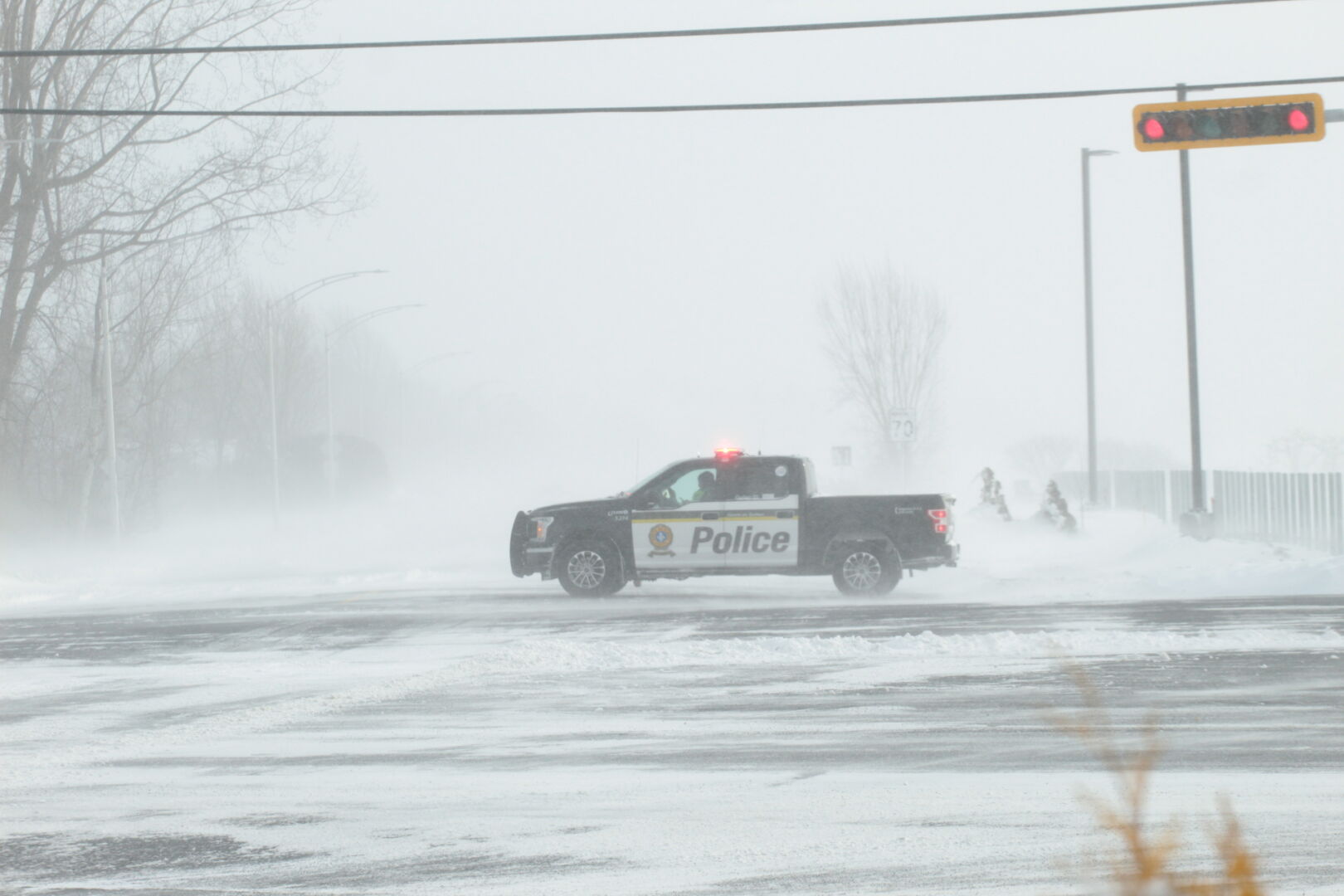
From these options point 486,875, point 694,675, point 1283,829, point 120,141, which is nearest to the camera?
point 486,875

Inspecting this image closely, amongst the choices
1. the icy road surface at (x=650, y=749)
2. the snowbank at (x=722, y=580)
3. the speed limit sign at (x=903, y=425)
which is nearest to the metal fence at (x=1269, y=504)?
the snowbank at (x=722, y=580)

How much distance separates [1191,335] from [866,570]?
9.59 metres

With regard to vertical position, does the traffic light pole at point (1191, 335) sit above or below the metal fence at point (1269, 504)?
above

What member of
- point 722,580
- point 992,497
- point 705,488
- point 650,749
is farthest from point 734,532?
point 992,497

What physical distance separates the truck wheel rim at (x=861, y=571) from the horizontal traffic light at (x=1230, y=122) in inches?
235

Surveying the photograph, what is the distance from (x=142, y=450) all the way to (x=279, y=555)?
88.1 ft

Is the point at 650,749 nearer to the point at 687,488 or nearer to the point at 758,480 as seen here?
the point at 758,480

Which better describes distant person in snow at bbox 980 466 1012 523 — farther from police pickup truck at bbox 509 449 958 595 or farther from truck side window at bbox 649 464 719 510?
truck side window at bbox 649 464 719 510

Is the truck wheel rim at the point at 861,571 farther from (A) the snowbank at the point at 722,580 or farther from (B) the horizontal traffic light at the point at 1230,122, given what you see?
(B) the horizontal traffic light at the point at 1230,122

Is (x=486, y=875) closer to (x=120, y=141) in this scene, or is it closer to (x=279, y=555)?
(x=279, y=555)

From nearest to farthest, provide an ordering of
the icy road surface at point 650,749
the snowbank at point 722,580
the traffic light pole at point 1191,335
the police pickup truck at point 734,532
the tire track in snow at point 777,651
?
the icy road surface at point 650,749 < the tire track in snow at point 777,651 < the police pickup truck at point 734,532 < the snowbank at point 722,580 < the traffic light pole at point 1191,335

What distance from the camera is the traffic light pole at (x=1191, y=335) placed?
78.1 feet

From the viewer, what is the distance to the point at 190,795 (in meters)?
7.78

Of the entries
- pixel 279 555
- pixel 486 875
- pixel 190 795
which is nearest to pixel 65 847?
pixel 190 795
